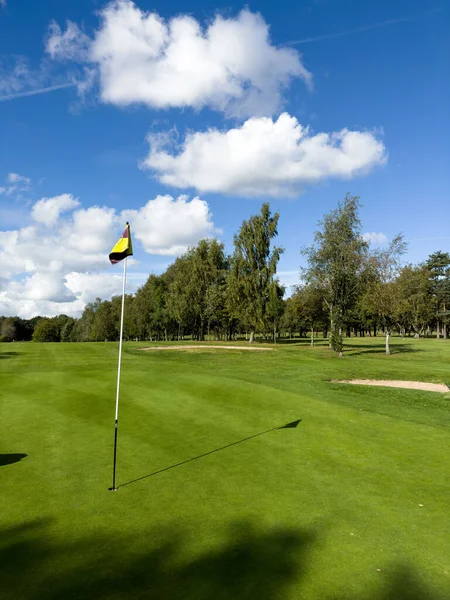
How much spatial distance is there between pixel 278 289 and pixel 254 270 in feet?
18.7

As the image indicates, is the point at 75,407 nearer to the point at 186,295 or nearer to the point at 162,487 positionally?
the point at 162,487

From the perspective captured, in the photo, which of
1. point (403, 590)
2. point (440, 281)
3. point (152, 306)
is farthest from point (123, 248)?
point (440, 281)

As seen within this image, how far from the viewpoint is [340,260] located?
41.9 meters

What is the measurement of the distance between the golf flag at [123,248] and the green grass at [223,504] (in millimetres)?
5183

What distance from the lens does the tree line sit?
4275 centimetres

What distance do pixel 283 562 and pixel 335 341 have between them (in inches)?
1539

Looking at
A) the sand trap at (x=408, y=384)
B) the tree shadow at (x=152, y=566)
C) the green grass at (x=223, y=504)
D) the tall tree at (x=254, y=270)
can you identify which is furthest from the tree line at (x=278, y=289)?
the tree shadow at (x=152, y=566)

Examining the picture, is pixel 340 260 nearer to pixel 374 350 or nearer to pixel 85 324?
pixel 374 350

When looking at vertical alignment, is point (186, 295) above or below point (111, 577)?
above

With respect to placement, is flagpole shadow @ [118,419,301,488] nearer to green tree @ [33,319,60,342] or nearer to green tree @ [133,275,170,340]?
green tree @ [133,275,170,340]

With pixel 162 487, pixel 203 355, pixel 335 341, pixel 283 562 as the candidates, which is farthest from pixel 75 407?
pixel 335 341

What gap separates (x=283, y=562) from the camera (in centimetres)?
618

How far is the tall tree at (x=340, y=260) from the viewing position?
42.0 m

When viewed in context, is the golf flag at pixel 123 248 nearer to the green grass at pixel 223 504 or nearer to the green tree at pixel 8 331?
the green grass at pixel 223 504
